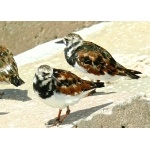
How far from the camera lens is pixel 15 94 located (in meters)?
12.7

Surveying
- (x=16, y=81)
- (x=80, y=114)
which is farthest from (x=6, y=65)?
(x=80, y=114)

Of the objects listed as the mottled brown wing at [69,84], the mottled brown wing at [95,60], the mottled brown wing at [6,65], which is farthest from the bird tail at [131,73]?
the mottled brown wing at [6,65]

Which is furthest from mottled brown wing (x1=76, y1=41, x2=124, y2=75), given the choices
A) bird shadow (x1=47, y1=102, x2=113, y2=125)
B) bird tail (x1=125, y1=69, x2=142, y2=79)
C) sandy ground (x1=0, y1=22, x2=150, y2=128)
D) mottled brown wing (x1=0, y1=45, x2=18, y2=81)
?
mottled brown wing (x1=0, y1=45, x2=18, y2=81)

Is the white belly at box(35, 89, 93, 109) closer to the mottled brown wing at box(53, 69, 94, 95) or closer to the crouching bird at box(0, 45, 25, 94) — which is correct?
the mottled brown wing at box(53, 69, 94, 95)

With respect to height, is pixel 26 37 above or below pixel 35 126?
above

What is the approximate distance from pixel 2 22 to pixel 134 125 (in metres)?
7.08

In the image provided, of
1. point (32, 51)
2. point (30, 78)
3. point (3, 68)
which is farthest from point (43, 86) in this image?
point (32, 51)

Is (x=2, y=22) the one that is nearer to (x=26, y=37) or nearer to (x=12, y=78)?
Answer: (x=26, y=37)

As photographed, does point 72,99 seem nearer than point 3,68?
Yes

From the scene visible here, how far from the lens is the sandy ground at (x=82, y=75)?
10664 mm

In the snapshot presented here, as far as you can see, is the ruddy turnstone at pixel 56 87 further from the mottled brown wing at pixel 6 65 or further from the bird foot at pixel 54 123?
the mottled brown wing at pixel 6 65

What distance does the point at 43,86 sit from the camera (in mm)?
9508

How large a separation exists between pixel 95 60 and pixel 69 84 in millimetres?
1566

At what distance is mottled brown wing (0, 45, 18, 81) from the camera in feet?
39.8
